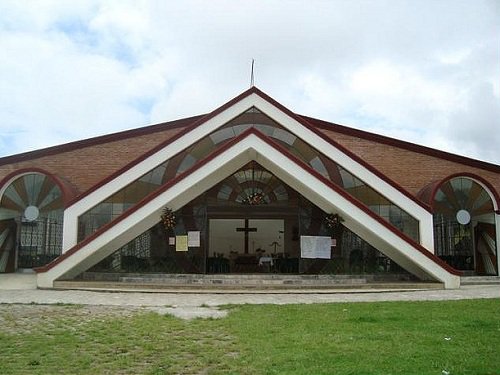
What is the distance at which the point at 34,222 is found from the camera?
A: 21.6 metres

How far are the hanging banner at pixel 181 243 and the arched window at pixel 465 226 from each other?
990 cm

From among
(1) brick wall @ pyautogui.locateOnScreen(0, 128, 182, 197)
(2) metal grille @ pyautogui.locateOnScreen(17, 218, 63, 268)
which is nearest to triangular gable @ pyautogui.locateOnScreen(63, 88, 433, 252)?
(2) metal grille @ pyautogui.locateOnScreen(17, 218, 63, 268)

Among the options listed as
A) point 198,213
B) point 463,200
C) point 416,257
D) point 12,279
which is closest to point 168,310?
point 198,213

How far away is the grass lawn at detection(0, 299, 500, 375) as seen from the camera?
5898 millimetres

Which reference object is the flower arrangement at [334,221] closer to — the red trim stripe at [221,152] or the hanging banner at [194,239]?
the red trim stripe at [221,152]

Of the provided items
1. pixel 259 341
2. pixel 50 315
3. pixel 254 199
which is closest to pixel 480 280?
pixel 254 199

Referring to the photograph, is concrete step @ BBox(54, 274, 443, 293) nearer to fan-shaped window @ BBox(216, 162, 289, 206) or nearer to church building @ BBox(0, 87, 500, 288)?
church building @ BBox(0, 87, 500, 288)

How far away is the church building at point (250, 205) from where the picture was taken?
669 inches

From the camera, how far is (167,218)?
17.7 metres

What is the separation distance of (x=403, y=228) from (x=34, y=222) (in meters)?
14.6

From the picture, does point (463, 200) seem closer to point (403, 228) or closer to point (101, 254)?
point (403, 228)

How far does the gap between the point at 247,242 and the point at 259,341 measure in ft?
47.1

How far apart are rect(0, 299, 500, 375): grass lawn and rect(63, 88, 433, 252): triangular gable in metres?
6.94

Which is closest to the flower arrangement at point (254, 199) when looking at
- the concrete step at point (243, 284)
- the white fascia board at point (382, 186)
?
the white fascia board at point (382, 186)
